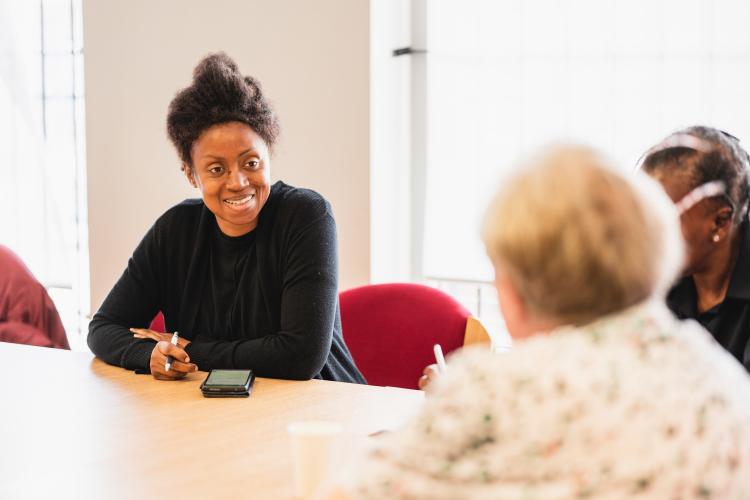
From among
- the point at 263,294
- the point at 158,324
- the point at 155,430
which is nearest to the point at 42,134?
the point at 158,324

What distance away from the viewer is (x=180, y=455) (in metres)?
1.26

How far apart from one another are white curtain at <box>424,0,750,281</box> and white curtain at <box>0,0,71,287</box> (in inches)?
86.6

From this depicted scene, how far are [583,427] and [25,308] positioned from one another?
8.18 ft

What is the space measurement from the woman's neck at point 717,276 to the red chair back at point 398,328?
67 centimetres

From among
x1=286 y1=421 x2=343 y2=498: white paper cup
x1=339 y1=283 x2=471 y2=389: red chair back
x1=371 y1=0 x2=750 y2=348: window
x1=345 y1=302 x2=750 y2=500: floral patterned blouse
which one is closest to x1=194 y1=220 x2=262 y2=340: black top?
x1=339 y1=283 x2=471 y2=389: red chair back

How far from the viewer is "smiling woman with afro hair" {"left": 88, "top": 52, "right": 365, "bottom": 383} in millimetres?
1872

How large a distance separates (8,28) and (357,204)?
7.55 feet

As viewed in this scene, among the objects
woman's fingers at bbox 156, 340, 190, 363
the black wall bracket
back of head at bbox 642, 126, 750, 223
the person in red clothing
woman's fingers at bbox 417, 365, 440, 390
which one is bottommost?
the person in red clothing

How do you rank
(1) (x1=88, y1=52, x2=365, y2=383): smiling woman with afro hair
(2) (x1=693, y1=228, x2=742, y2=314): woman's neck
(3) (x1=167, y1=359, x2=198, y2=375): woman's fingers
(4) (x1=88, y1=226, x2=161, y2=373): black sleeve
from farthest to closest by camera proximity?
(4) (x1=88, y1=226, x2=161, y2=373): black sleeve → (1) (x1=88, y1=52, x2=365, y2=383): smiling woman with afro hair → (3) (x1=167, y1=359, x2=198, y2=375): woman's fingers → (2) (x1=693, y1=228, x2=742, y2=314): woman's neck

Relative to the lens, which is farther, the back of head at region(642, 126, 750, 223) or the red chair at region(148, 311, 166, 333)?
the red chair at region(148, 311, 166, 333)

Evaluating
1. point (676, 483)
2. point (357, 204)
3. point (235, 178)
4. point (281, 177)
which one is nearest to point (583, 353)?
point (676, 483)

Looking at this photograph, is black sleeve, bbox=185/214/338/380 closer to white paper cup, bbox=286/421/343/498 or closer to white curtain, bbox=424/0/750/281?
white paper cup, bbox=286/421/343/498

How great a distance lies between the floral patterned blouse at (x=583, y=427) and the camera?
725 millimetres

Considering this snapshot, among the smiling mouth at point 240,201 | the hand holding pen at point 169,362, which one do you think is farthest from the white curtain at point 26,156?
the hand holding pen at point 169,362
